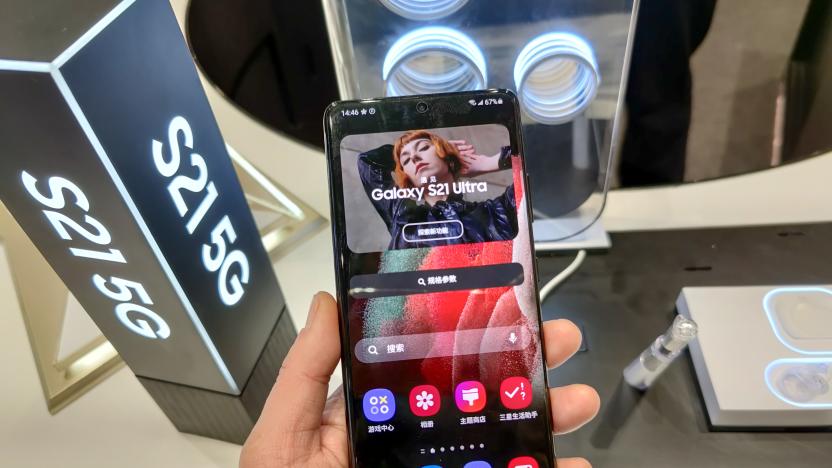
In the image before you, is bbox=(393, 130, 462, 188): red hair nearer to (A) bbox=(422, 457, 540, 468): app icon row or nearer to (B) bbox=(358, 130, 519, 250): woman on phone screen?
(B) bbox=(358, 130, 519, 250): woman on phone screen

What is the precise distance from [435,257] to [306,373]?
0.10 m

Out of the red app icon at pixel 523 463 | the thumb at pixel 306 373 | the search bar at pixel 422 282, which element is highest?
the search bar at pixel 422 282

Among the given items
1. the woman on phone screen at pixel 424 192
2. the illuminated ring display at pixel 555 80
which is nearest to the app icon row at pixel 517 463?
the woman on phone screen at pixel 424 192

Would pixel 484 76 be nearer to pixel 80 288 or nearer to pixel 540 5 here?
pixel 540 5

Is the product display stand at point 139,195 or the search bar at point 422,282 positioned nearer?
the product display stand at point 139,195

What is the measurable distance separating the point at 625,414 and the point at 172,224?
1.05 ft

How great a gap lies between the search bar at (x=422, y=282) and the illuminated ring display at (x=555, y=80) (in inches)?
6.1

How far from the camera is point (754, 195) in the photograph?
552 mm

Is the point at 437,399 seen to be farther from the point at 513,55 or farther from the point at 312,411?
the point at 513,55

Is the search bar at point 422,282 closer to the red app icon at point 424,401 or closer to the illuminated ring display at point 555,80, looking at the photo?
the red app icon at point 424,401

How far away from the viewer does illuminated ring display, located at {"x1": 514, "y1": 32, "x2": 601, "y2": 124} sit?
430 millimetres

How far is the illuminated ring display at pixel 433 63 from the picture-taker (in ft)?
1.41

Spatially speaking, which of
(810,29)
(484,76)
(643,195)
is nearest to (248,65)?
(484,76)

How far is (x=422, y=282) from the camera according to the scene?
36 centimetres
